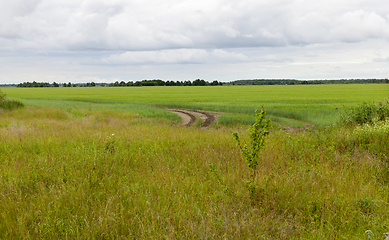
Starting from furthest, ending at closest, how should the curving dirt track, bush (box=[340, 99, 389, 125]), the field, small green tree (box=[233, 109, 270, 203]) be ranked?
the curving dirt track
bush (box=[340, 99, 389, 125])
small green tree (box=[233, 109, 270, 203])
the field

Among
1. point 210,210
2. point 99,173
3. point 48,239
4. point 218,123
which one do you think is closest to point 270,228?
point 210,210

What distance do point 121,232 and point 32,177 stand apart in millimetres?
3335

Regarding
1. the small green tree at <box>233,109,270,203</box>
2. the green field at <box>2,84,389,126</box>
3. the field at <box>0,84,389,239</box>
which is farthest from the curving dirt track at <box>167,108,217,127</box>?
the small green tree at <box>233,109,270,203</box>

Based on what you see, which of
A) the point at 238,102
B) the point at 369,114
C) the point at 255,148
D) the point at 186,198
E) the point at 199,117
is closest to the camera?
the point at 186,198

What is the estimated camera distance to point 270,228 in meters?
3.97

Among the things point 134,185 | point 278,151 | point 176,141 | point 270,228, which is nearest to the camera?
point 270,228

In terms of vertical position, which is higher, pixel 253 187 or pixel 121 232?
pixel 253 187

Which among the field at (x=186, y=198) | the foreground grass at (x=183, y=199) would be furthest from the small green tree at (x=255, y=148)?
the foreground grass at (x=183, y=199)

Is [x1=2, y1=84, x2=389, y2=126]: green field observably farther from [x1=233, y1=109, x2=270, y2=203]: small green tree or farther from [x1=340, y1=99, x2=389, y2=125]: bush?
[x1=340, y1=99, x2=389, y2=125]: bush

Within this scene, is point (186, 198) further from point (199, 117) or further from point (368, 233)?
point (199, 117)

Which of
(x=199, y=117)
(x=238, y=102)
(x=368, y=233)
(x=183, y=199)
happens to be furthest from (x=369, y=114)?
(x=238, y=102)

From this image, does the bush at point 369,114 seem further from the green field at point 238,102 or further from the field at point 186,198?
the field at point 186,198

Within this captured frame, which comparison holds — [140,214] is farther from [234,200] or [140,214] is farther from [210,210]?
[234,200]

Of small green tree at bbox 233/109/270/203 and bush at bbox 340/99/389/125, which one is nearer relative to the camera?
small green tree at bbox 233/109/270/203
